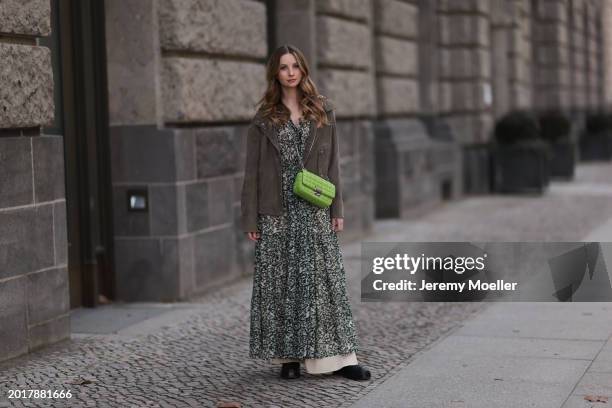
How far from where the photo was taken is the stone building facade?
650cm

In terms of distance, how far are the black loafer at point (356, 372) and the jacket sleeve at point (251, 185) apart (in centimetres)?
88

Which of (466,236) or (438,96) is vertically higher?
(438,96)

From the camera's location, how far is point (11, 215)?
20.7ft

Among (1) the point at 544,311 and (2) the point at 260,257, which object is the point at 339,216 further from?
(1) the point at 544,311

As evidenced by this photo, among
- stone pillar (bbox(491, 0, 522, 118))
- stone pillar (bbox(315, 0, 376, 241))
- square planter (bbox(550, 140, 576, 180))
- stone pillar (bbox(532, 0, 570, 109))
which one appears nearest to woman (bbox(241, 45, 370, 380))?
stone pillar (bbox(315, 0, 376, 241))

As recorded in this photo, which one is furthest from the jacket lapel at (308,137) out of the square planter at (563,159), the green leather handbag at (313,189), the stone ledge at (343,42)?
the square planter at (563,159)

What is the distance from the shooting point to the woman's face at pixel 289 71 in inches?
224

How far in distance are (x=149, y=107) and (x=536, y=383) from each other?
4068mm

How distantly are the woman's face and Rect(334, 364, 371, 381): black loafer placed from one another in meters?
1.52

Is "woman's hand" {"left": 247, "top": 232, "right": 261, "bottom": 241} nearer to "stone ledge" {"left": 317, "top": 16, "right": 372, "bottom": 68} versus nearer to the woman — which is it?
the woman

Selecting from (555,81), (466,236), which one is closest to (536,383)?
(466,236)

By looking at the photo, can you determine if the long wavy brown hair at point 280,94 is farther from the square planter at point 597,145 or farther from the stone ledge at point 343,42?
the square planter at point 597,145

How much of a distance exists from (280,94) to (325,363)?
144cm

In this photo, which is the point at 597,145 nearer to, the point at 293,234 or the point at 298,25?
the point at 298,25
